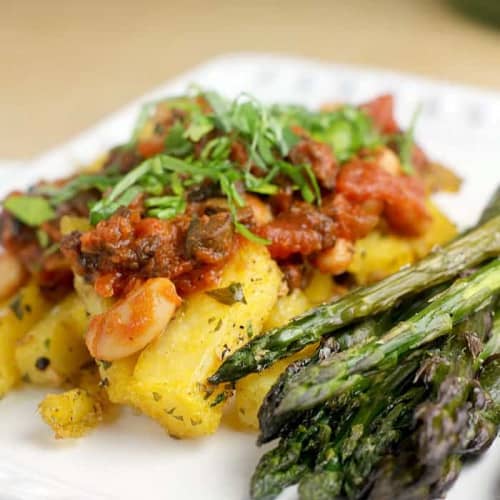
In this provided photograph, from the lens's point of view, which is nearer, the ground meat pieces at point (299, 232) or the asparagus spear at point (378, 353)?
the asparagus spear at point (378, 353)

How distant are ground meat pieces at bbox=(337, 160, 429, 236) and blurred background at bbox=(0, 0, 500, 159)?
457 cm

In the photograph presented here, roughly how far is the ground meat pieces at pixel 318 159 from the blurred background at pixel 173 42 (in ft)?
14.6

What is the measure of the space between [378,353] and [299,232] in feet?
3.32

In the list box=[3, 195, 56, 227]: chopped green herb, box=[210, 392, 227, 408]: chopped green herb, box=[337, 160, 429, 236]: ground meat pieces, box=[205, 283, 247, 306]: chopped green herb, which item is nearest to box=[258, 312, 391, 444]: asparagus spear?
box=[210, 392, 227, 408]: chopped green herb

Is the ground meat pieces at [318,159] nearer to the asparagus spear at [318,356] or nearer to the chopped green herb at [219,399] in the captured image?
the asparagus spear at [318,356]

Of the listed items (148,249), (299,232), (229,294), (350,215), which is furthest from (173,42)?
(229,294)

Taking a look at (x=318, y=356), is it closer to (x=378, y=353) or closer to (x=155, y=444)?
(x=378, y=353)

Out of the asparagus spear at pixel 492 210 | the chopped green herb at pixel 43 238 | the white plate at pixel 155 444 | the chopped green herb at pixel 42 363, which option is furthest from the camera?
the chopped green herb at pixel 43 238

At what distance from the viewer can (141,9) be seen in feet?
37.1

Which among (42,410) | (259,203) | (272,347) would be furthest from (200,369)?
(259,203)

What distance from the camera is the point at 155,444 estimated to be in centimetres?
369

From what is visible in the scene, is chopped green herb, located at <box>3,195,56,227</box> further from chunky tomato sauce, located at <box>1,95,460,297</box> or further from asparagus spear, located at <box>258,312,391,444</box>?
asparagus spear, located at <box>258,312,391,444</box>

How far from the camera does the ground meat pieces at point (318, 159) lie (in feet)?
14.4

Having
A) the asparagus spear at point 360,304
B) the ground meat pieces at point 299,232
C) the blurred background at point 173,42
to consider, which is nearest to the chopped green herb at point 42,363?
the asparagus spear at point 360,304
